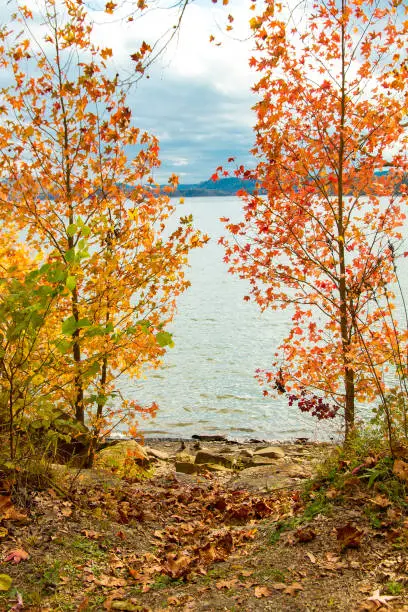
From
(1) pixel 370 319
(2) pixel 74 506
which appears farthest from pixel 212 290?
(2) pixel 74 506

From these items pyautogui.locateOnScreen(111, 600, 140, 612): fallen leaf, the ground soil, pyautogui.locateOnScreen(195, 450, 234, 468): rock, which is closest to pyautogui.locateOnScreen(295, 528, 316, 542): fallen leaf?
the ground soil

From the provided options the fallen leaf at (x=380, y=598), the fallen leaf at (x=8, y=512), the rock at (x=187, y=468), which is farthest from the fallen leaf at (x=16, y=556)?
the rock at (x=187, y=468)

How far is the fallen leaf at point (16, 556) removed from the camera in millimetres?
3828

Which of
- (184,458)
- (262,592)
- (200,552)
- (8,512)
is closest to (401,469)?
(262,592)

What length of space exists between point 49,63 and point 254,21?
381 centimetres

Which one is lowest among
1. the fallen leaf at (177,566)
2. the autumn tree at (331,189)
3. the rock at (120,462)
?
the rock at (120,462)

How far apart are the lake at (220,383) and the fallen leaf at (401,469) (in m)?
3.62

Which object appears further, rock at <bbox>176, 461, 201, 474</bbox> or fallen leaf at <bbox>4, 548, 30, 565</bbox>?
rock at <bbox>176, 461, 201, 474</bbox>

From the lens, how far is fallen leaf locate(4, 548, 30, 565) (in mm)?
3828

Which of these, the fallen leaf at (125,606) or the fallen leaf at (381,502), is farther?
the fallen leaf at (381,502)

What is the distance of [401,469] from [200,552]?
163 cm

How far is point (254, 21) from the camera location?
4.10 meters

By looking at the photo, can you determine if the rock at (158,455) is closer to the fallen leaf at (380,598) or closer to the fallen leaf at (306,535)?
the fallen leaf at (306,535)

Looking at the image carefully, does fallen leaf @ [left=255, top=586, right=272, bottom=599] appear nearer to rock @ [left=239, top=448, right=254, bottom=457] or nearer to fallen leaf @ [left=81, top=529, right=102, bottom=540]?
fallen leaf @ [left=81, top=529, right=102, bottom=540]
